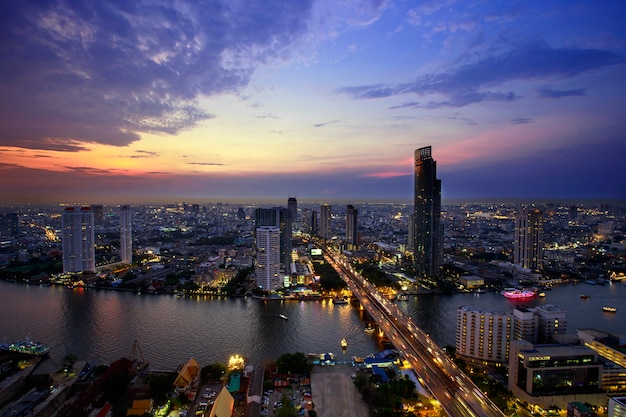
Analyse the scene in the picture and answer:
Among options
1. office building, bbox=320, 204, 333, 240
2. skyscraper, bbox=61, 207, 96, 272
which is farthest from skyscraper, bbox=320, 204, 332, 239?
skyscraper, bbox=61, 207, 96, 272

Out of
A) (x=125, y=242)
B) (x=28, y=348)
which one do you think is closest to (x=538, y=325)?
(x=28, y=348)

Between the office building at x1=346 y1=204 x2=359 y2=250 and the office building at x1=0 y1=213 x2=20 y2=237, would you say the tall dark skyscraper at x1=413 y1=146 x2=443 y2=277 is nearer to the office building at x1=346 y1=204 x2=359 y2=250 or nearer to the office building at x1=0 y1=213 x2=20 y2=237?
the office building at x1=346 y1=204 x2=359 y2=250

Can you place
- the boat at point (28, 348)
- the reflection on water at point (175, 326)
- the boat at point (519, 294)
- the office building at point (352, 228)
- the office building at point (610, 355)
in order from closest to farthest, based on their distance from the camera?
1. the office building at point (610, 355)
2. the boat at point (28, 348)
3. the reflection on water at point (175, 326)
4. the boat at point (519, 294)
5. the office building at point (352, 228)

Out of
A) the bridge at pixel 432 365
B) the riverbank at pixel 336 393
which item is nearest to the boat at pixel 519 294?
the bridge at pixel 432 365

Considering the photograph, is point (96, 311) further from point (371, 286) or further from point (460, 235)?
point (460, 235)

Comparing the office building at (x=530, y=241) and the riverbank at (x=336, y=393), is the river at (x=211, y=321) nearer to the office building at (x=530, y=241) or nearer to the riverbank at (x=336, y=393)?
the riverbank at (x=336, y=393)

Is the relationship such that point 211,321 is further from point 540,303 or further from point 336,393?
point 540,303
